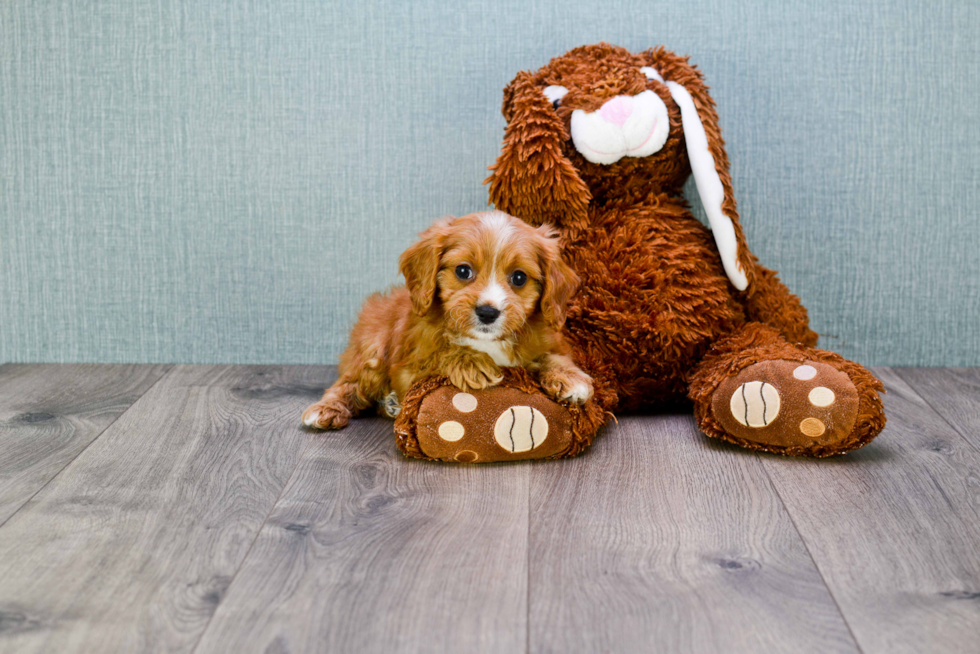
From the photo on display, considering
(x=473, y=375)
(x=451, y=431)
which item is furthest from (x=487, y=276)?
(x=451, y=431)

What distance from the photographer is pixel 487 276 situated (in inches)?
65.4

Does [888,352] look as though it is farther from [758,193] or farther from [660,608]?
[660,608]

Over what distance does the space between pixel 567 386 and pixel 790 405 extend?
0.44 m

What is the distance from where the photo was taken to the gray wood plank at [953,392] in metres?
1.98

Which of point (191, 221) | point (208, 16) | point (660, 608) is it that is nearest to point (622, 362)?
point (660, 608)

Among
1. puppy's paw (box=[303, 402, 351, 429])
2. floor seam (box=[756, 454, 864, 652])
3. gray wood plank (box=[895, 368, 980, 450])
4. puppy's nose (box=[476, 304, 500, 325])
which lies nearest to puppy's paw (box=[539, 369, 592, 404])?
puppy's nose (box=[476, 304, 500, 325])

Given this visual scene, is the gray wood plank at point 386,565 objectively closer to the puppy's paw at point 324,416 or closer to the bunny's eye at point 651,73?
the puppy's paw at point 324,416

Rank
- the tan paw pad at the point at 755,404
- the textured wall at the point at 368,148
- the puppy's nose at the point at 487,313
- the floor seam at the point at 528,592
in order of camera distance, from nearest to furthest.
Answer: the floor seam at the point at 528,592, the puppy's nose at the point at 487,313, the tan paw pad at the point at 755,404, the textured wall at the point at 368,148

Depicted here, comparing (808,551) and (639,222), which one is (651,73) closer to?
(639,222)

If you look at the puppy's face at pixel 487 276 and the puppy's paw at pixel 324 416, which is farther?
the puppy's paw at pixel 324 416

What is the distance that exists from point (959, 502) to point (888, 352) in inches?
38.6

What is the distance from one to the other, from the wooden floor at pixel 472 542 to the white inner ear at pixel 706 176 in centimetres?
42

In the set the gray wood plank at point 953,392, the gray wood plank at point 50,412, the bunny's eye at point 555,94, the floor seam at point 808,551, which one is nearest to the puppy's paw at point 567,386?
the floor seam at point 808,551

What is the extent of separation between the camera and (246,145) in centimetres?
237
